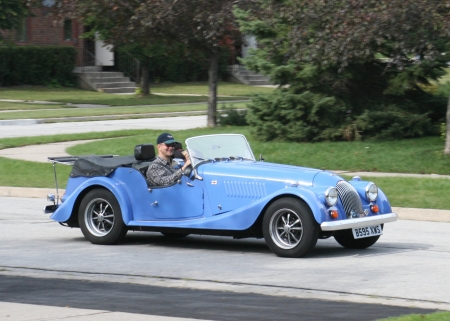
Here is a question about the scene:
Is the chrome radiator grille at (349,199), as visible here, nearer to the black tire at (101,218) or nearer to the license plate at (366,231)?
the license plate at (366,231)

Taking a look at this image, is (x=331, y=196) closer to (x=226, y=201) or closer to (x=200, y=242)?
(x=226, y=201)

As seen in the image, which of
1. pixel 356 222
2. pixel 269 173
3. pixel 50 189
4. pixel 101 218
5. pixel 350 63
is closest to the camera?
pixel 356 222

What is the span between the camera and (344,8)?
17406 millimetres

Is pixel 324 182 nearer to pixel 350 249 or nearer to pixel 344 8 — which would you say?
pixel 350 249

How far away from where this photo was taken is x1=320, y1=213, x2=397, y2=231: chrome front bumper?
31.4 ft

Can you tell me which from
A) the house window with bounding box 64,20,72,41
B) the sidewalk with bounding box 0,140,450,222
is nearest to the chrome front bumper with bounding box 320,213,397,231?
the sidewalk with bounding box 0,140,450,222

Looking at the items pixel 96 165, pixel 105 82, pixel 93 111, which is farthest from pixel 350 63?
pixel 105 82

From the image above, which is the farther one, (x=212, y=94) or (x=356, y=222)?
(x=212, y=94)

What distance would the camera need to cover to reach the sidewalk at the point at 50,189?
1338 cm

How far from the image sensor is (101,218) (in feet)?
36.4

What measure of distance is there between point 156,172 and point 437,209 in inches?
182

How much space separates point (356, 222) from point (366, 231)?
0.38 metres

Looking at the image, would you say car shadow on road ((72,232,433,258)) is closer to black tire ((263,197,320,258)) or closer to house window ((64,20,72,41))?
black tire ((263,197,320,258))

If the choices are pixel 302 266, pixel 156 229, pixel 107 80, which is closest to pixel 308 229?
pixel 302 266
